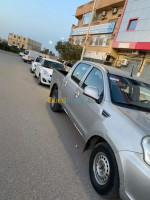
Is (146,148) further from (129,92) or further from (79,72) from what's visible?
(79,72)

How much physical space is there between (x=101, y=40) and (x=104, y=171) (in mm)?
21628

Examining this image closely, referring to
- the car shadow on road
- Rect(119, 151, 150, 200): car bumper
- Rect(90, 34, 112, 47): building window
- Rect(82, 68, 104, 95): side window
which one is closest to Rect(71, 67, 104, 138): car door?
Rect(82, 68, 104, 95): side window

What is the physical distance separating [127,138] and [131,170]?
1.13 feet

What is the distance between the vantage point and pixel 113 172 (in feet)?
6.32

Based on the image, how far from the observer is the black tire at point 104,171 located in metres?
1.91

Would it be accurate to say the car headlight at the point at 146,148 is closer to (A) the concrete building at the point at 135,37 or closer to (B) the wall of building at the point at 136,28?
(A) the concrete building at the point at 135,37

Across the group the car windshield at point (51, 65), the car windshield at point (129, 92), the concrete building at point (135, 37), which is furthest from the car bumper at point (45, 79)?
the concrete building at point (135, 37)

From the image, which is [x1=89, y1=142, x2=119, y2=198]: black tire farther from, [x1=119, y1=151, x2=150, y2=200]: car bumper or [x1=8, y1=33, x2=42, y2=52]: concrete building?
[x1=8, y1=33, x2=42, y2=52]: concrete building

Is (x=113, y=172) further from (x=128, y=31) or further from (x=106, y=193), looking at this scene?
(x=128, y=31)

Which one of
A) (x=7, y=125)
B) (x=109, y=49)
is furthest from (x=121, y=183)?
(x=109, y=49)

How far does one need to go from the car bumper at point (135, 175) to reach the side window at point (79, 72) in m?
2.30

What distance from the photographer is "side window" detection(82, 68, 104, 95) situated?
285 centimetres

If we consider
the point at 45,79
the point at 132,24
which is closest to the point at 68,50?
the point at 132,24

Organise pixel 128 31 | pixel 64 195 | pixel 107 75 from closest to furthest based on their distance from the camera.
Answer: pixel 64 195 → pixel 107 75 → pixel 128 31
